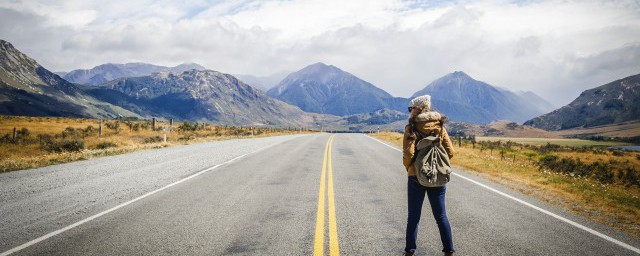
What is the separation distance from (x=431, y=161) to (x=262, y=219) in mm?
3039

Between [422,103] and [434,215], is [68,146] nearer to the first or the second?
[422,103]

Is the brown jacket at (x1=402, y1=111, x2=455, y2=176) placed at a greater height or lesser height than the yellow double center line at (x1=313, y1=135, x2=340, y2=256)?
greater

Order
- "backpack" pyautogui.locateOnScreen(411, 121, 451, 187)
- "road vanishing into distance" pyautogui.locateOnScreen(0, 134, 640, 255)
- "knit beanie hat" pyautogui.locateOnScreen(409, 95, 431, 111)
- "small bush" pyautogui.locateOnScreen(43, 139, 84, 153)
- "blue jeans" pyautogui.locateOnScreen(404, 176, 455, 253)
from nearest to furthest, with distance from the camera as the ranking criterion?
"backpack" pyautogui.locateOnScreen(411, 121, 451, 187), "blue jeans" pyautogui.locateOnScreen(404, 176, 455, 253), "knit beanie hat" pyautogui.locateOnScreen(409, 95, 431, 111), "road vanishing into distance" pyautogui.locateOnScreen(0, 134, 640, 255), "small bush" pyautogui.locateOnScreen(43, 139, 84, 153)

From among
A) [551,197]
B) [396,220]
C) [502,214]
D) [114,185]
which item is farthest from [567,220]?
[114,185]

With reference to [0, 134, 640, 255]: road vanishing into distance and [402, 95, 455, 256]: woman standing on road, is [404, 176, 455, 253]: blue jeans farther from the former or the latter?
[0, 134, 640, 255]: road vanishing into distance

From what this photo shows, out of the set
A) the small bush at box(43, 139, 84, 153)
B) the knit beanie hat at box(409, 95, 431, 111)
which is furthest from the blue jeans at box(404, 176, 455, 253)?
the small bush at box(43, 139, 84, 153)

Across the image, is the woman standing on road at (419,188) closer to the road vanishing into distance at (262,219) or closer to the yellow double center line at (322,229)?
the road vanishing into distance at (262,219)

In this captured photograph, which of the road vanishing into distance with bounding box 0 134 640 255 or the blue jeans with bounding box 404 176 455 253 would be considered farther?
the road vanishing into distance with bounding box 0 134 640 255

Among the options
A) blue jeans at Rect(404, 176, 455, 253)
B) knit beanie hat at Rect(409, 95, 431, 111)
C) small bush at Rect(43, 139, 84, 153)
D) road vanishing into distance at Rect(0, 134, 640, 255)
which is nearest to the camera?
blue jeans at Rect(404, 176, 455, 253)

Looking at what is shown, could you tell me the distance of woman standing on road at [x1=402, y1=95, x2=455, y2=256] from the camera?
4.52 meters

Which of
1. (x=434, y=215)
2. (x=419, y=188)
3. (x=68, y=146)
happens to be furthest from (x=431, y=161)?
(x=68, y=146)

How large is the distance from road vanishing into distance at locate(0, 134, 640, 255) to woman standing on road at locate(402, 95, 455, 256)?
0.37 metres

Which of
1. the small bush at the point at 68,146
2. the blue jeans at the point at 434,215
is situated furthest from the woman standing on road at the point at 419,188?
the small bush at the point at 68,146

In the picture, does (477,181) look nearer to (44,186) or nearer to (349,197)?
(349,197)
